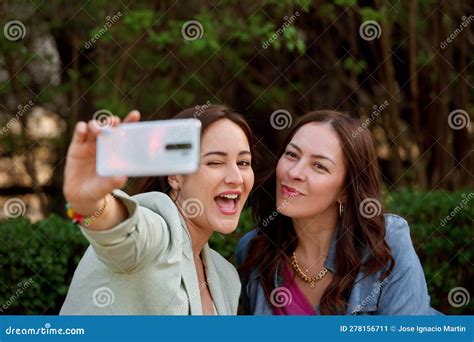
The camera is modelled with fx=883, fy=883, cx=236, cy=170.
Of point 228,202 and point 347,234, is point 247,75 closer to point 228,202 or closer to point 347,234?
point 347,234

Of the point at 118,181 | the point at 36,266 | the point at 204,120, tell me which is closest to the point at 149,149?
the point at 118,181

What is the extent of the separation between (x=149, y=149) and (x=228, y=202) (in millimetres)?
1304

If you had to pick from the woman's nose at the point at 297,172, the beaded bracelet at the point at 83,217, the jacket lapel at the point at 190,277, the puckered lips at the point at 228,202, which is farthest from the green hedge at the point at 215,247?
the beaded bracelet at the point at 83,217

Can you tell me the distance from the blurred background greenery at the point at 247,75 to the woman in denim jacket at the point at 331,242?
98.8 inches

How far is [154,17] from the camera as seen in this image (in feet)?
21.6

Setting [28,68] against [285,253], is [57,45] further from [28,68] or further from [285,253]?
[285,253]

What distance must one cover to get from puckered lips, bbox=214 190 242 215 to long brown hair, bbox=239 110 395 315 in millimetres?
493

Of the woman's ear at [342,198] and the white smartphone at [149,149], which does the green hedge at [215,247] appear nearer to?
the woman's ear at [342,198]

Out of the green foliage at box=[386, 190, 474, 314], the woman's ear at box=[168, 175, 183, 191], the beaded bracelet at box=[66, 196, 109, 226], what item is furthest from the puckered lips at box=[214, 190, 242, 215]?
the green foliage at box=[386, 190, 474, 314]

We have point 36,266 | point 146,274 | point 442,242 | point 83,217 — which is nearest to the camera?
point 83,217

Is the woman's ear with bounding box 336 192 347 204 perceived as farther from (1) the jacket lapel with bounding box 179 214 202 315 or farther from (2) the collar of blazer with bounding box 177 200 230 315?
(1) the jacket lapel with bounding box 179 214 202 315

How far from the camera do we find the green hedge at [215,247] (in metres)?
4.53

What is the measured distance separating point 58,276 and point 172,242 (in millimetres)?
1673

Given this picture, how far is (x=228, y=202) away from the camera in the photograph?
3.46 meters
